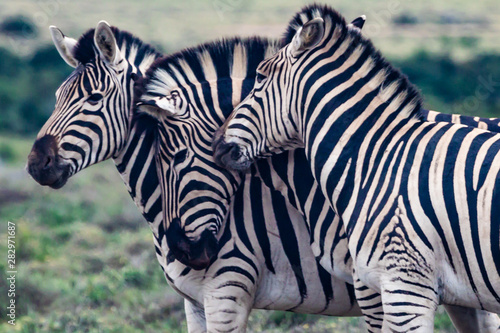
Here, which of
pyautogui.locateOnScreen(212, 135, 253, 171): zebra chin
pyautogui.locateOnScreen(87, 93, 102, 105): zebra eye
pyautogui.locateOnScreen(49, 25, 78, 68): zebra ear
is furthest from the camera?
pyautogui.locateOnScreen(49, 25, 78, 68): zebra ear

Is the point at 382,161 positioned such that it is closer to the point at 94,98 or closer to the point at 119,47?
the point at 94,98

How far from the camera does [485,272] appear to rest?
3834mm

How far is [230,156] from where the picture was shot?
14.9 feet

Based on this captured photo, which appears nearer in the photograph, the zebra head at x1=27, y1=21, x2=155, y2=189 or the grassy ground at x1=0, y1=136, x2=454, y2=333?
the zebra head at x1=27, y1=21, x2=155, y2=189

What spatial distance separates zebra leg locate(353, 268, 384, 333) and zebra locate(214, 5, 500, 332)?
24mm

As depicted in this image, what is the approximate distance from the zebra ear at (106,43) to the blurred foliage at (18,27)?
96.2 feet

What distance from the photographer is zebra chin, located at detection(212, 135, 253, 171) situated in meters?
4.54

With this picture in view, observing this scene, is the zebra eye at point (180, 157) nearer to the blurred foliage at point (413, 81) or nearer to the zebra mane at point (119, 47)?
the zebra mane at point (119, 47)

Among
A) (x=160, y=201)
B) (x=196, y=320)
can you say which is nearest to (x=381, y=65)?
(x=160, y=201)

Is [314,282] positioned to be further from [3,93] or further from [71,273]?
[3,93]

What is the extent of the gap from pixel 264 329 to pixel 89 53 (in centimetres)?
365

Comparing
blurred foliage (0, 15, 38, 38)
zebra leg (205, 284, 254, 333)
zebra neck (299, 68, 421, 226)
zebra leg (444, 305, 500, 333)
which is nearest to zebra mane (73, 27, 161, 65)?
zebra neck (299, 68, 421, 226)

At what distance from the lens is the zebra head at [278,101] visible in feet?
14.6

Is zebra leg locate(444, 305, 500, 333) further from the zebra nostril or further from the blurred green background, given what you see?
the zebra nostril
